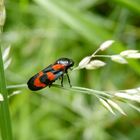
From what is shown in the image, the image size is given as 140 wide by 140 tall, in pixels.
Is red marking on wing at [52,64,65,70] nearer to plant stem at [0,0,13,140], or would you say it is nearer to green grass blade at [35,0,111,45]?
plant stem at [0,0,13,140]

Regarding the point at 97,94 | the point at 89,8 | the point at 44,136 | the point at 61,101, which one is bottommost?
the point at 44,136

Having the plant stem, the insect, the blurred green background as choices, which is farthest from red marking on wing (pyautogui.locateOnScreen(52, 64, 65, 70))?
the blurred green background

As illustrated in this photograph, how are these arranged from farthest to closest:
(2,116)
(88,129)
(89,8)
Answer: (89,8)
(88,129)
(2,116)

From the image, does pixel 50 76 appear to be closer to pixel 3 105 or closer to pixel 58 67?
pixel 58 67

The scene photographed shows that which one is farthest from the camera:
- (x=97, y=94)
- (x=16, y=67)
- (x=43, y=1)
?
(x=16, y=67)

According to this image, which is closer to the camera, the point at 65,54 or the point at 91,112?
the point at 91,112

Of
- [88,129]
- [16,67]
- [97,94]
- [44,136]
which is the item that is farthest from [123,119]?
[97,94]

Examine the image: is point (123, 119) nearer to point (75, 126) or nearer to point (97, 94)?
point (75, 126)

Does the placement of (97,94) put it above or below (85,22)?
above
